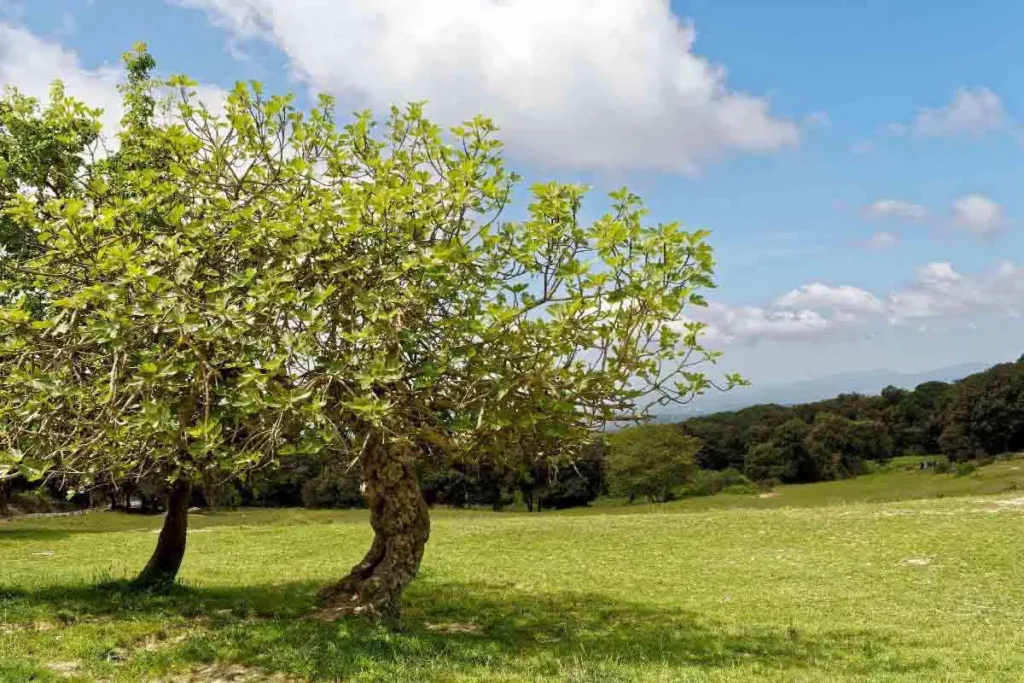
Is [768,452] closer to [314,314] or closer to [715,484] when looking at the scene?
[715,484]

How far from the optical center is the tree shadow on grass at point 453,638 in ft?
38.8

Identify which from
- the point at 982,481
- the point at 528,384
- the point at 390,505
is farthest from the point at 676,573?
the point at 982,481

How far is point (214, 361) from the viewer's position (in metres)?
11.3

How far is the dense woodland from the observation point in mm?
91938

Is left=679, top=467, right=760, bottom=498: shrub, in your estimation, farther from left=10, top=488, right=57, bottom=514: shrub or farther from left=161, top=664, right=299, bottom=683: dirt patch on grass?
left=161, top=664, right=299, bottom=683: dirt patch on grass

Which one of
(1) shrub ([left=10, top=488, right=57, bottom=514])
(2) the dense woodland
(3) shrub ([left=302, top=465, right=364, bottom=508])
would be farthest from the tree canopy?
(3) shrub ([left=302, top=465, right=364, bottom=508])

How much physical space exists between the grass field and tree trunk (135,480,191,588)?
120cm

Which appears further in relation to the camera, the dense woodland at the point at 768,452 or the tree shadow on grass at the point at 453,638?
the dense woodland at the point at 768,452

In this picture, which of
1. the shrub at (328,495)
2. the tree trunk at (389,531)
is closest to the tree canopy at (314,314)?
the tree trunk at (389,531)

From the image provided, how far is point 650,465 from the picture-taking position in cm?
9212

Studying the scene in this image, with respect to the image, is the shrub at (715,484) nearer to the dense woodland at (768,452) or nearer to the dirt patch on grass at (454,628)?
the dense woodland at (768,452)

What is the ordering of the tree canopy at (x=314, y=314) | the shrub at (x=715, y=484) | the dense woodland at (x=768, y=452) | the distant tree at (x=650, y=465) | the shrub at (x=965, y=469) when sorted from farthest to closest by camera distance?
1. the shrub at (x=715, y=484)
2. the dense woodland at (x=768, y=452)
3. the distant tree at (x=650, y=465)
4. the shrub at (x=965, y=469)
5. the tree canopy at (x=314, y=314)

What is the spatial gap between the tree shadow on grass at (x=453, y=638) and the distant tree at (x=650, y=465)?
72.8m

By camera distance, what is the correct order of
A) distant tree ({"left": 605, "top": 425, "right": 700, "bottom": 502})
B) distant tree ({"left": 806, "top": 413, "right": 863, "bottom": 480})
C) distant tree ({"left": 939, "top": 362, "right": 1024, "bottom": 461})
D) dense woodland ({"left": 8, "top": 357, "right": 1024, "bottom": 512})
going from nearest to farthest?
distant tree ({"left": 605, "top": 425, "right": 700, "bottom": 502})
distant tree ({"left": 939, "top": 362, "right": 1024, "bottom": 461})
dense woodland ({"left": 8, "top": 357, "right": 1024, "bottom": 512})
distant tree ({"left": 806, "top": 413, "right": 863, "bottom": 480})
